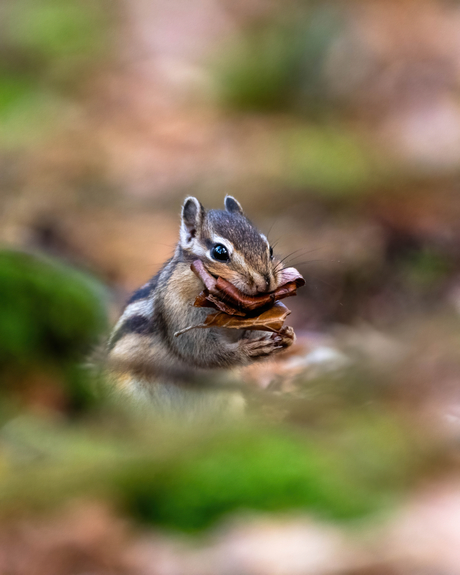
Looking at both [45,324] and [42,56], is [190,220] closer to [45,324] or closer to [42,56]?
[45,324]

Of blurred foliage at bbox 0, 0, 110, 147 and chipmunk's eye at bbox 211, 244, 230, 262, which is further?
blurred foliage at bbox 0, 0, 110, 147

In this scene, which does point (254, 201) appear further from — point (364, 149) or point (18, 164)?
point (18, 164)

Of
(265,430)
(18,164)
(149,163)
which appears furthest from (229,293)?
(18,164)

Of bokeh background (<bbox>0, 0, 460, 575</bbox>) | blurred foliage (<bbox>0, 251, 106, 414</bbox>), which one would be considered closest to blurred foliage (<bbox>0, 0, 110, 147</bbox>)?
bokeh background (<bbox>0, 0, 460, 575</bbox>)

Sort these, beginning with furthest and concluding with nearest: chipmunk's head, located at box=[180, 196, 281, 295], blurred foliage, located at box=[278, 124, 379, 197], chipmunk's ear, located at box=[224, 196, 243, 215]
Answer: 1. blurred foliage, located at box=[278, 124, 379, 197]
2. chipmunk's ear, located at box=[224, 196, 243, 215]
3. chipmunk's head, located at box=[180, 196, 281, 295]

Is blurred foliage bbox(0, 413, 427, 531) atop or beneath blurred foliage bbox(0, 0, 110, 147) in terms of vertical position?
beneath

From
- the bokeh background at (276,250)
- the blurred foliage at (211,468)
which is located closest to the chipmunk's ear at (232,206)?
the bokeh background at (276,250)

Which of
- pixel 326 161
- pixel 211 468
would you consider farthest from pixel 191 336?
pixel 326 161

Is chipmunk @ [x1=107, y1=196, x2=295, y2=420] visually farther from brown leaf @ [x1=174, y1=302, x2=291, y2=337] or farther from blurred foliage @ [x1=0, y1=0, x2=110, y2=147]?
blurred foliage @ [x1=0, y1=0, x2=110, y2=147]
